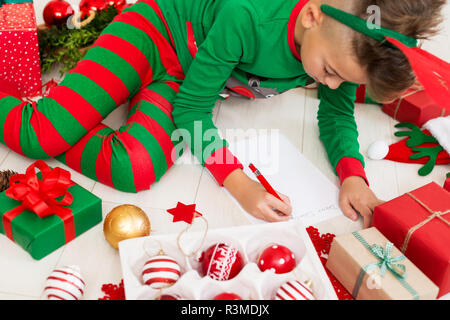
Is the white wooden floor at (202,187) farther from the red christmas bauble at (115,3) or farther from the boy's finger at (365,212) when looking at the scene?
the red christmas bauble at (115,3)

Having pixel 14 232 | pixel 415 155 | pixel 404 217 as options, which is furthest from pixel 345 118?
pixel 14 232

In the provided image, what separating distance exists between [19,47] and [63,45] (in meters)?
0.15

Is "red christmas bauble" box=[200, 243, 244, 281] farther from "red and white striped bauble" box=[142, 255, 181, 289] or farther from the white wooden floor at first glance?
the white wooden floor

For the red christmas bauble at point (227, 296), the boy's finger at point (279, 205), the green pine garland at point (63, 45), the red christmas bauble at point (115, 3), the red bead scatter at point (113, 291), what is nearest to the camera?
the red christmas bauble at point (227, 296)

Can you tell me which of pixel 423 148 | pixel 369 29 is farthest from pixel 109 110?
pixel 423 148

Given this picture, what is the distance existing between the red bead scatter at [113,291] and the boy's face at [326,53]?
52cm

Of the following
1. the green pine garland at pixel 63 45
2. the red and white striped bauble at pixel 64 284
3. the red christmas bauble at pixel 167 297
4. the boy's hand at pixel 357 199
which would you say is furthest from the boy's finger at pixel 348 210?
the green pine garland at pixel 63 45

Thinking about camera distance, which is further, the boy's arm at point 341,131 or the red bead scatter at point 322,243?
the boy's arm at point 341,131

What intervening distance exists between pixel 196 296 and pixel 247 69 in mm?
540

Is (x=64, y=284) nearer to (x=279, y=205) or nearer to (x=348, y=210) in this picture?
(x=279, y=205)

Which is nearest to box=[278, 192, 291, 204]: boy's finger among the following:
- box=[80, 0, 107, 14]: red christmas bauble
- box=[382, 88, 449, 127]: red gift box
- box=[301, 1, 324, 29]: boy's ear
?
box=[301, 1, 324, 29]: boy's ear

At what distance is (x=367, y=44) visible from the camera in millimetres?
758

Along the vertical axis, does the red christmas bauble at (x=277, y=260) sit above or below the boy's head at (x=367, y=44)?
below

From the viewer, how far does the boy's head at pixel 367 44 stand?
74cm
